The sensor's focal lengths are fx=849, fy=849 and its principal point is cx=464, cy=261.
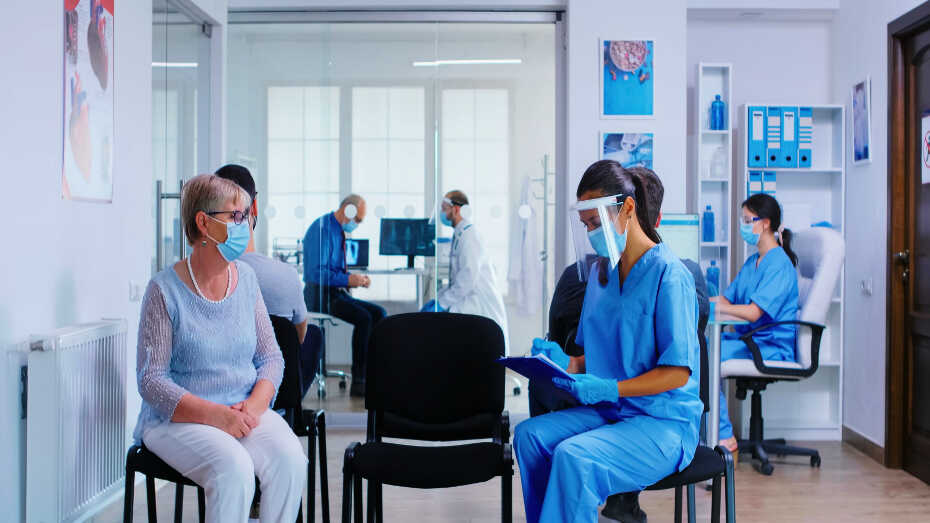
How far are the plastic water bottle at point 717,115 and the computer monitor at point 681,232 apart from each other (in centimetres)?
102

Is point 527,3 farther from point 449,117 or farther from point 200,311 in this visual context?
point 200,311

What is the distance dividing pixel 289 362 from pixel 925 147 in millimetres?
3072

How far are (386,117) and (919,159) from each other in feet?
9.18

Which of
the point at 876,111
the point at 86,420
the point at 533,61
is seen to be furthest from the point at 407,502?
the point at 876,111

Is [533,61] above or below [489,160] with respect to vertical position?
above

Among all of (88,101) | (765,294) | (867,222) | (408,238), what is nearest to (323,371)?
(408,238)

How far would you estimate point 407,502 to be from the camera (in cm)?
361

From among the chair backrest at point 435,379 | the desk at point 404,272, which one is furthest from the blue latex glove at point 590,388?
the desk at point 404,272

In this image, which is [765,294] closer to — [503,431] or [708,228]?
[708,228]

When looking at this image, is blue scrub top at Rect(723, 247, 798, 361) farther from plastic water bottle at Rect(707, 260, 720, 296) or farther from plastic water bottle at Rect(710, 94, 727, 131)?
plastic water bottle at Rect(710, 94, 727, 131)

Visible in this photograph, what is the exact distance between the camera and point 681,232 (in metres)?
4.07

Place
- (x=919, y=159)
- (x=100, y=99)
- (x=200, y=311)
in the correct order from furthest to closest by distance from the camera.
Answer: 1. (x=919, y=159)
2. (x=100, y=99)
3. (x=200, y=311)

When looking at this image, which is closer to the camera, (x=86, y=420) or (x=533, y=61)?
(x=86, y=420)

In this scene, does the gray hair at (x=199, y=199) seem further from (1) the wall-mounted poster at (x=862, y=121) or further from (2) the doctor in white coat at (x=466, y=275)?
(1) the wall-mounted poster at (x=862, y=121)
